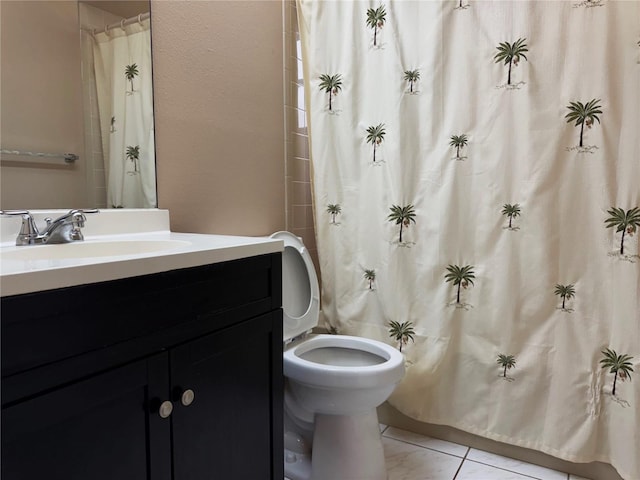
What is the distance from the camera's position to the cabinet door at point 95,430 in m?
0.58

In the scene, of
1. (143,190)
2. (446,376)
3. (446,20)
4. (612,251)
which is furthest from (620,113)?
(143,190)

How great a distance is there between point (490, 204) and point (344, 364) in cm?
81

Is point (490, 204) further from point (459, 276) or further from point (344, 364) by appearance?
point (344, 364)

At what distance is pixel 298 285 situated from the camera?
5.33 feet

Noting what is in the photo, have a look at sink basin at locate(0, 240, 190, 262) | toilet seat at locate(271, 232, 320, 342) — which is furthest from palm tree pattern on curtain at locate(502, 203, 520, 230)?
sink basin at locate(0, 240, 190, 262)

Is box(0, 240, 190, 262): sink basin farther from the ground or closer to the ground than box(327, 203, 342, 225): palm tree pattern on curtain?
closer to the ground

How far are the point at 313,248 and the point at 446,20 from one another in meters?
1.10

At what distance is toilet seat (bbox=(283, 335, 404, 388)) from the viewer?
50.3 inches

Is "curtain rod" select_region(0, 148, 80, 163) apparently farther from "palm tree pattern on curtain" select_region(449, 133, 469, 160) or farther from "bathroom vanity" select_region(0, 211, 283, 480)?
"palm tree pattern on curtain" select_region(449, 133, 469, 160)

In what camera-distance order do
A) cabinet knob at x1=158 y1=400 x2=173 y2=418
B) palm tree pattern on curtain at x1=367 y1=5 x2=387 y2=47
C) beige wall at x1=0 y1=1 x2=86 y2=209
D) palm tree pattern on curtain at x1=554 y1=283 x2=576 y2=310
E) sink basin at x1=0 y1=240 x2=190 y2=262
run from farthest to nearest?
palm tree pattern on curtain at x1=367 y1=5 x2=387 y2=47 → palm tree pattern on curtain at x1=554 y1=283 x2=576 y2=310 → beige wall at x1=0 y1=1 x2=86 y2=209 → sink basin at x1=0 y1=240 x2=190 y2=262 → cabinet knob at x1=158 y1=400 x2=173 y2=418

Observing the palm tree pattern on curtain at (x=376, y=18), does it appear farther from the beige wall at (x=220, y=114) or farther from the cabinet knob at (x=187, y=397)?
the cabinet knob at (x=187, y=397)

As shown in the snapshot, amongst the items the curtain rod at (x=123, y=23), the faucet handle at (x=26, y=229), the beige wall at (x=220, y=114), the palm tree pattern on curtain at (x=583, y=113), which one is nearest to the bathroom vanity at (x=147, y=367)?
the faucet handle at (x=26, y=229)

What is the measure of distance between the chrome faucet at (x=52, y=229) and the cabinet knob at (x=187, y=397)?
1.58 feet

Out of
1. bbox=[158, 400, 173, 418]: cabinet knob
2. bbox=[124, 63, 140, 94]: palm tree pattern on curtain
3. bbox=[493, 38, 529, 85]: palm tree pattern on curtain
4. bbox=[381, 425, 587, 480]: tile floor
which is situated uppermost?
bbox=[493, 38, 529, 85]: palm tree pattern on curtain
